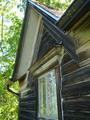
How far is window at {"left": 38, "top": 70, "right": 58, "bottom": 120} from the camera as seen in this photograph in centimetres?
692

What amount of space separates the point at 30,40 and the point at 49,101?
2.94 metres

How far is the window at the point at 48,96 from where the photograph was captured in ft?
22.7

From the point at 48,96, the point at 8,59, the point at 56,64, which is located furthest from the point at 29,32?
the point at 8,59

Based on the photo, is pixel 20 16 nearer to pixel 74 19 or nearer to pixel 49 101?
pixel 49 101

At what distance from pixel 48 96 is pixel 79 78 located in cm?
234

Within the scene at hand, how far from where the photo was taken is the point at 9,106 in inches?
780

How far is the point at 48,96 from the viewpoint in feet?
24.3

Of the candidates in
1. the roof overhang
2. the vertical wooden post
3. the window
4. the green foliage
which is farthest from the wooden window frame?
the green foliage

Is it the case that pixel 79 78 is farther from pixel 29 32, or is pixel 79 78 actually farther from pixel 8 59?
pixel 8 59

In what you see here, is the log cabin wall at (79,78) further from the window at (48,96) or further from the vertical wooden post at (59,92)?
the window at (48,96)

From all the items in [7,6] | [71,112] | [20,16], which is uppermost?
[7,6]

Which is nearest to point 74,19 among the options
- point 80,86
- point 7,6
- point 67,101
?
point 80,86

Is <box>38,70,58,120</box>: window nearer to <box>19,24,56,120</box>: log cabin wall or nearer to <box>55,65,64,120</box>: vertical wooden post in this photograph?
<box>19,24,56,120</box>: log cabin wall

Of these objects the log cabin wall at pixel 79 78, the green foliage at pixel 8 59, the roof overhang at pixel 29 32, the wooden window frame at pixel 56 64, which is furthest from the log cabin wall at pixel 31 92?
the green foliage at pixel 8 59
